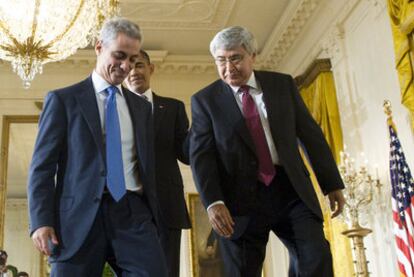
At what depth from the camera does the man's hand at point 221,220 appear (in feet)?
8.78

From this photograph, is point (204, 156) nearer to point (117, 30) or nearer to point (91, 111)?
point (91, 111)

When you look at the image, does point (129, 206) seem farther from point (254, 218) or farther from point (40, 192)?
point (254, 218)

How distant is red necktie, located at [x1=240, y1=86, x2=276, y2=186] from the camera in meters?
2.76

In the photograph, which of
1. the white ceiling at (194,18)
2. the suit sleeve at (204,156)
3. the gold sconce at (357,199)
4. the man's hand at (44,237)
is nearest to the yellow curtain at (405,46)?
the gold sconce at (357,199)

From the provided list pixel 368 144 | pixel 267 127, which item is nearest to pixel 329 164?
pixel 267 127

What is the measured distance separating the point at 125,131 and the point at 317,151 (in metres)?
0.93

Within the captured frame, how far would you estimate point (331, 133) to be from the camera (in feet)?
26.5

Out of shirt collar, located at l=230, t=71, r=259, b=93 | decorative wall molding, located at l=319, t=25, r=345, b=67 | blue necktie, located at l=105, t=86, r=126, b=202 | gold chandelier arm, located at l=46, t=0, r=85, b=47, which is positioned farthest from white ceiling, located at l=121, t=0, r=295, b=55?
blue necktie, located at l=105, t=86, r=126, b=202

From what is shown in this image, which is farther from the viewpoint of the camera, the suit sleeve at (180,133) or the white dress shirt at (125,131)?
the suit sleeve at (180,133)

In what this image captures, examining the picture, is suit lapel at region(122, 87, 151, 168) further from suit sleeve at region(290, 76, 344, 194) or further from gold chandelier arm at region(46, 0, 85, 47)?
gold chandelier arm at region(46, 0, 85, 47)

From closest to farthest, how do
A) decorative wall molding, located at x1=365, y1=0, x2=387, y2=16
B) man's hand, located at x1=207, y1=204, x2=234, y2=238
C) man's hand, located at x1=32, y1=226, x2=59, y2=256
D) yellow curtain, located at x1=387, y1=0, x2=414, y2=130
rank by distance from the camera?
1. man's hand, located at x1=32, y1=226, x2=59, y2=256
2. man's hand, located at x1=207, y1=204, x2=234, y2=238
3. yellow curtain, located at x1=387, y1=0, x2=414, y2=130
4. decorative wall molding, located at x1=365, y1=0, x2=387, y2=16

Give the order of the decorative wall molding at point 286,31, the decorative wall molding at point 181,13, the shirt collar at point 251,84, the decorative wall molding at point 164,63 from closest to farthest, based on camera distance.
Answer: the shirt collar at point 251,84
the decorative wall molding at point 286,31
the decorative wall molding at point 181,13
the decorative wall molding at point 164,63

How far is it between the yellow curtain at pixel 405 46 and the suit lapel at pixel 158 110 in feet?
10.6

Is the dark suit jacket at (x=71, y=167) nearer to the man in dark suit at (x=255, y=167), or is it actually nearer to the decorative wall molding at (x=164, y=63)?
the man in dark suit at (x=255, y=167)
